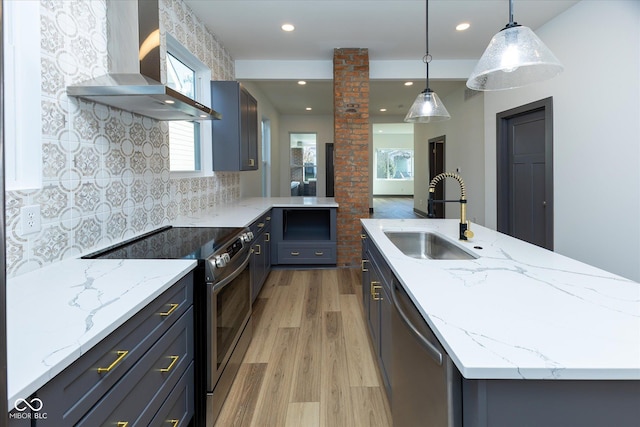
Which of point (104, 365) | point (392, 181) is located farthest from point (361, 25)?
point (392, 181)

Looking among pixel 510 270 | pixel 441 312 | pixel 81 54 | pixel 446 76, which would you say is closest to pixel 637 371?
pixel 441 312

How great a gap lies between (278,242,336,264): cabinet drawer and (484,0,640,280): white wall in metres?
2.56

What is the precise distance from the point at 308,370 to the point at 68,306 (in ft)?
5.34

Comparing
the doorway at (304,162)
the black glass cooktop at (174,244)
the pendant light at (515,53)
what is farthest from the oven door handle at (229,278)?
the doorway at (304,162)

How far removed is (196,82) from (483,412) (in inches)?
161

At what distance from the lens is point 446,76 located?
5.38 m

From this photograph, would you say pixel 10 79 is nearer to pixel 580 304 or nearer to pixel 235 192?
pixel 580 304

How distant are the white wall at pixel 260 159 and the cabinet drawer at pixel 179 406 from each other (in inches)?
166

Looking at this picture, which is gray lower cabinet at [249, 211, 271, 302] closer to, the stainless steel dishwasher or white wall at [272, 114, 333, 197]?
the stainless steel dishwasher

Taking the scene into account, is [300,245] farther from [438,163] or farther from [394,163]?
[394,163]

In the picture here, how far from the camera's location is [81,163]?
1.86m

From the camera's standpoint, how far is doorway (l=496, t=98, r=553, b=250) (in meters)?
4.15

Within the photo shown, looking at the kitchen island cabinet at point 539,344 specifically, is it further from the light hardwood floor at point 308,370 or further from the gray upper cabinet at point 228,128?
the gray upper cabinet at point 228,128

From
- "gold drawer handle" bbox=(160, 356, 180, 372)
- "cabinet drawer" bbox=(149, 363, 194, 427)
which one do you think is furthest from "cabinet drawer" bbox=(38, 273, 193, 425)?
"cabinet drawer" bbox=(149, 363, 194, 427)
